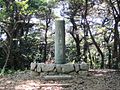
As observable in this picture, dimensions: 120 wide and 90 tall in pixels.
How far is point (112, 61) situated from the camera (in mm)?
15562

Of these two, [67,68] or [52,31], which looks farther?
[52,31]

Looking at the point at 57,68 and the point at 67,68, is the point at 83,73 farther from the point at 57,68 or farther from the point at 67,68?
the point at 57,68

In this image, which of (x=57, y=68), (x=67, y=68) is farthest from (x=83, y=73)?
(x=57, y=68)

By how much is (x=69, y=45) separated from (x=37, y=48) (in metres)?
2.37

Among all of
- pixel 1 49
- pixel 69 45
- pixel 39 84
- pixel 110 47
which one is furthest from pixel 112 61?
pixel 39 84

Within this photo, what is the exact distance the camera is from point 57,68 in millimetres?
8992

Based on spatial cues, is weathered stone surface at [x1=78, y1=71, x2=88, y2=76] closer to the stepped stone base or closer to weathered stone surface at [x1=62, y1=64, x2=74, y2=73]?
the stepped stone base

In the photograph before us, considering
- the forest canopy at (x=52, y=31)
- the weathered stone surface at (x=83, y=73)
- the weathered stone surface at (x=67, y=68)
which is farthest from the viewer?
the forest canopy at (x=52, y=31)

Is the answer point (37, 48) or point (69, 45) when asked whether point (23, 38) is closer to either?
point (37, 48)

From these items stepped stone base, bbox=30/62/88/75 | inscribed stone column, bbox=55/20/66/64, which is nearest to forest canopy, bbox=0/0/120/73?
inscribed stone column, bbox=55/20/66/64

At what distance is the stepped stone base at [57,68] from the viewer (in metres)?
8.99

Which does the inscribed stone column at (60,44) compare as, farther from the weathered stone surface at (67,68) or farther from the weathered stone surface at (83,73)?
the weathered stone surface at (83,73)

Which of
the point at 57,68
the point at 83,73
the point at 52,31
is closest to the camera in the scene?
the point at 57,68

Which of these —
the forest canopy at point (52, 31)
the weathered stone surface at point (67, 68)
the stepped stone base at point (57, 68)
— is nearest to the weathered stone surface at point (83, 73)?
the stepped stone base at point (57, 68)
